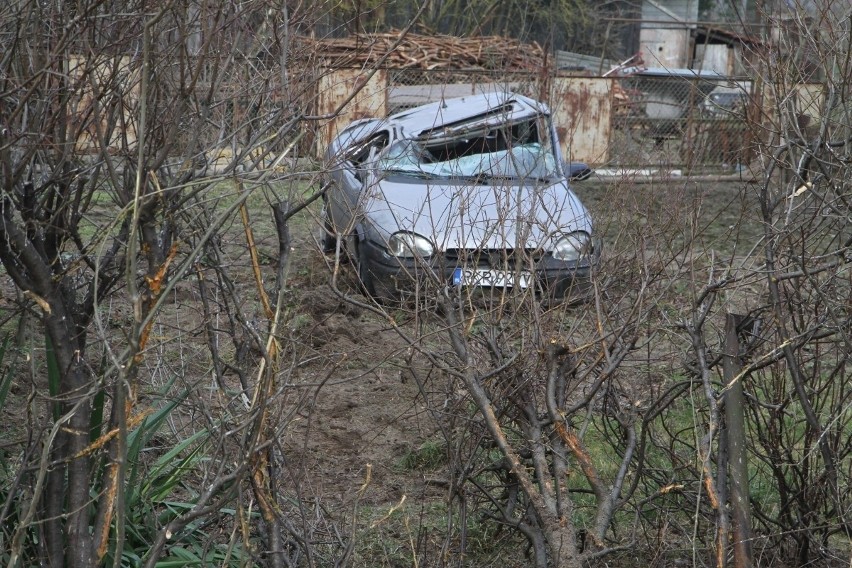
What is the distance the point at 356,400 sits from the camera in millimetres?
6207

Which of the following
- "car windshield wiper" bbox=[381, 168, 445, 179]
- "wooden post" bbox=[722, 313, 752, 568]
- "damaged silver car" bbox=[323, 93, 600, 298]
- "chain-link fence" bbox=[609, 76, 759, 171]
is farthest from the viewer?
"chain-link fence" bbox=[609, 76, 759, 171]

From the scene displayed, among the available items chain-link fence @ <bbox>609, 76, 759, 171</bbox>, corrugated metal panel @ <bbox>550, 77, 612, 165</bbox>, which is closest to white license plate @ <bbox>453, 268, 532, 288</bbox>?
chain-link fence @ <bbox>609, 76, 759, 171</bbox>

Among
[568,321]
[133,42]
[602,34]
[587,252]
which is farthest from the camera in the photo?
[602,34]

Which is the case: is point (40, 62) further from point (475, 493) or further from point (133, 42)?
point (475, 493)

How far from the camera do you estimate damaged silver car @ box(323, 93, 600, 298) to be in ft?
13.1

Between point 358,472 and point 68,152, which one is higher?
point 68,152

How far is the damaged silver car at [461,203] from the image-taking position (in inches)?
157

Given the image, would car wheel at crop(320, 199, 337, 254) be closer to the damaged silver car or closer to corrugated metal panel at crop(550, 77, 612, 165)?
the damaged silver car

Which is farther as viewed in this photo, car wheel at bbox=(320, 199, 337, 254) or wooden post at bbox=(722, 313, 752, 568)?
car wheel at bbox=(320, 199, 337, 254)

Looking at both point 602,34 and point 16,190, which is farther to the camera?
point 602,34

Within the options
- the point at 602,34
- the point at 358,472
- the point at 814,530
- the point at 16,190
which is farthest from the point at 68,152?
the point at 602,34

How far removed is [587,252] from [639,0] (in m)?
27.7

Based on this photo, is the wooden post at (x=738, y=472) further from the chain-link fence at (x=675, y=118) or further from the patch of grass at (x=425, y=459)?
the chain-link fence at (x=675, y=118)

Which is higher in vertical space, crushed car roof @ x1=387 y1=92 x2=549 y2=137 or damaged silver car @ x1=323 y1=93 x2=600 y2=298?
crushed car roof @ x1=387 y1=92 x2=549 y2=137
